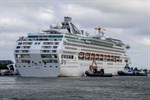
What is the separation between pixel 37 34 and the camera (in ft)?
437

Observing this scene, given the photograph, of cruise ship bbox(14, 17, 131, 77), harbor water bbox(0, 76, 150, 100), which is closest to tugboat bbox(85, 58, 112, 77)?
cruise ship bbox(14, 17, 131, 77)

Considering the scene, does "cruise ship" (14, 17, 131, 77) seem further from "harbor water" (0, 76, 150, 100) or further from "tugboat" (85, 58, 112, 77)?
"harbor water" (0, 76, 150, 100)

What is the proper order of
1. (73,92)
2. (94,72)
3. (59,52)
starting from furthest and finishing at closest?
(94,72) < (59,52) < (73,92)

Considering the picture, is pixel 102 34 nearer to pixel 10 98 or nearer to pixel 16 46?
pixel 16 46

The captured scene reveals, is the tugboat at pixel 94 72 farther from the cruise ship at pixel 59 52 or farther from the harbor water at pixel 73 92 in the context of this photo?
the harbor water at pixel 73 92

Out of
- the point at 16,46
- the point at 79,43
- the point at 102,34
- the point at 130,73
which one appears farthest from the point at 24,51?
the point at 130,73

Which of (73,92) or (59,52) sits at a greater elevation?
(59,52)

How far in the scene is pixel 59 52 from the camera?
12388cm

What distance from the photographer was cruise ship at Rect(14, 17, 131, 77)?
123m

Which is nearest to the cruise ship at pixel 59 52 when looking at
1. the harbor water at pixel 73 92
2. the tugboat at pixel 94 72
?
the tugboat at pixel 94 72

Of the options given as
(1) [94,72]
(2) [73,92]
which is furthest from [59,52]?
(2) [73,92]

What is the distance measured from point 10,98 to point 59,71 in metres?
64.6

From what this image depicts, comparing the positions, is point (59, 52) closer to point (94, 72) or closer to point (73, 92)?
point (94, 72)

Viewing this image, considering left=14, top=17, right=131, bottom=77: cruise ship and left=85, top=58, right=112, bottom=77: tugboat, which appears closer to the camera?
left=14, top=17, right=131, bottom=77: cruise ship
